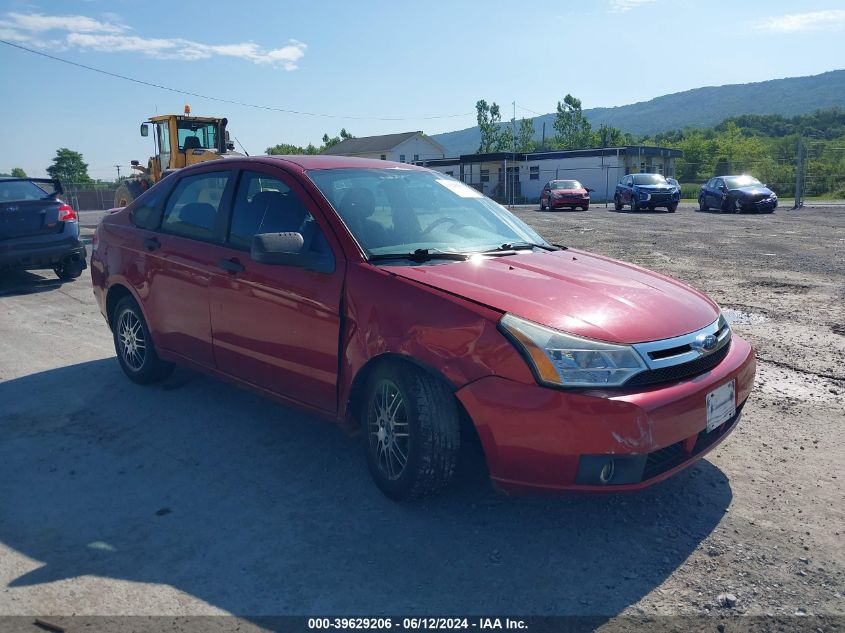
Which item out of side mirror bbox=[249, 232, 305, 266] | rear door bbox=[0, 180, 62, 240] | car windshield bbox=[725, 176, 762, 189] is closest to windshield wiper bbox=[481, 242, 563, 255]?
side mirror bbox=[249, 232, 305, 266]

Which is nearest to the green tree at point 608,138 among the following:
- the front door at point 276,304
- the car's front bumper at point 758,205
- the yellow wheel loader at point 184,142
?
the car's front bumper at point 758,205

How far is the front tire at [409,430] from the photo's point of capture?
3.27 metres

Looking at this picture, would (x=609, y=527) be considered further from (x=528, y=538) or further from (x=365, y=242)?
(x=365, y=242)

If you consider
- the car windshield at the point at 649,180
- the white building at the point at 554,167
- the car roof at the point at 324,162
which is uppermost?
the white building at the point at 554,167

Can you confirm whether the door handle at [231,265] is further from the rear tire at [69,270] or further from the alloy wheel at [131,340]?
the rear tire at [69,270]

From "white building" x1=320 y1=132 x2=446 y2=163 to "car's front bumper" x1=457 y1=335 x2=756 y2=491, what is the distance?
229 ft

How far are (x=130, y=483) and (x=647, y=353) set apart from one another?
2757 millimetres

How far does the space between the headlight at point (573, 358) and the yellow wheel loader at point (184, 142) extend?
593 inches

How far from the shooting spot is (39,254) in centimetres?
1018

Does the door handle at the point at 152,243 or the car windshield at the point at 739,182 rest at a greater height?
the car windshield at the point at 739,182

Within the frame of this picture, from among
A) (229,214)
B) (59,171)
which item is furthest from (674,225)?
(59,171)

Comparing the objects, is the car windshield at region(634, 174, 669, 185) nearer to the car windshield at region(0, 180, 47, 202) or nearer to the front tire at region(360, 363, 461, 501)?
the car windshield at region(0, 180, 47, 202)

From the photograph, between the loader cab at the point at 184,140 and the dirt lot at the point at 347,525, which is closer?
the dirt lot at the point at 347,525

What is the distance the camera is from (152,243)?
511cm
